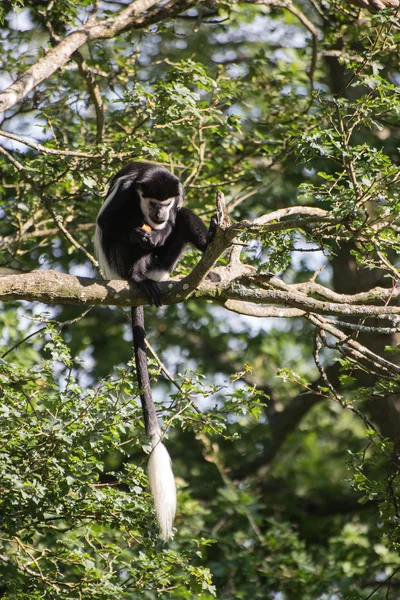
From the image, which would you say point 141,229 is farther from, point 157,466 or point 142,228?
point 157,466

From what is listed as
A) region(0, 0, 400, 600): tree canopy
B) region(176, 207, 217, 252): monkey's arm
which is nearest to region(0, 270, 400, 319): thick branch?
region(0, 0, 400, 600): tree canopy

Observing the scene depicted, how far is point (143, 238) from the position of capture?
135 inches

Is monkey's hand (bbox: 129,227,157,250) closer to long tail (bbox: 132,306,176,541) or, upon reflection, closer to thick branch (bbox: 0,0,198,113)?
long tail (bbox: 132,306,176,541)

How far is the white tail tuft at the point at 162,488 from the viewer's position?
8.42 ft

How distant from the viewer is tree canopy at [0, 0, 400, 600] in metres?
2.44

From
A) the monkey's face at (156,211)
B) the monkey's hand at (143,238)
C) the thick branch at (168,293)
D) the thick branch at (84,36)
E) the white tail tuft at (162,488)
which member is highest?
the thick branch at (84,36)

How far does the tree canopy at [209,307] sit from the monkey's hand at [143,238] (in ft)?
0.81

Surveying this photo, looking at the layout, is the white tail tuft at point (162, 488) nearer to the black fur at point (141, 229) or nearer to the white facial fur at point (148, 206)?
the black fur at point (141, 229)

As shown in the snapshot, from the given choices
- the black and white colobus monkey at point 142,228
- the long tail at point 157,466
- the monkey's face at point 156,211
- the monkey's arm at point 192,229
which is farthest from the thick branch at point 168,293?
the monkey's face at point 156,211

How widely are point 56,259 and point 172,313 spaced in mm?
1414

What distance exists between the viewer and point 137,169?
3.72 meters

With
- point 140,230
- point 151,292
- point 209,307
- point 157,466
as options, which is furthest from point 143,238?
point 209,307

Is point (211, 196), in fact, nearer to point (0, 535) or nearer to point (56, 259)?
point (56, 259)

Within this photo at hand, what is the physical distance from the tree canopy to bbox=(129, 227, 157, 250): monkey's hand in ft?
0.81
